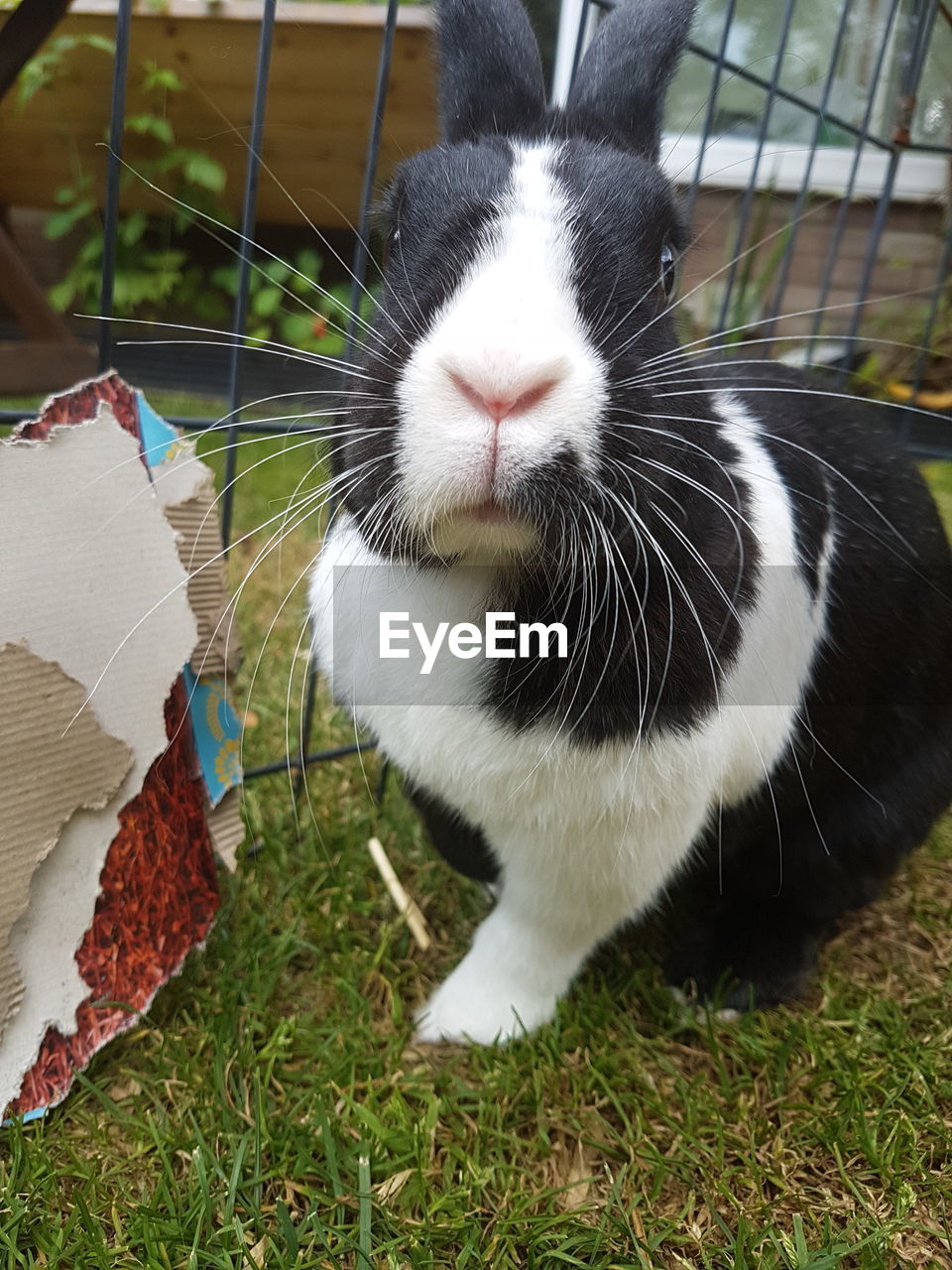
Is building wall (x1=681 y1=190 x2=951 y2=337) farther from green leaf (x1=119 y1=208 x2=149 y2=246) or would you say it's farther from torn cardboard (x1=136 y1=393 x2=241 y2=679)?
torn cardboard (x1=136 y1=393 x2=241 y2=679)

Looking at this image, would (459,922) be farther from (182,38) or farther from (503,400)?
(182,38)

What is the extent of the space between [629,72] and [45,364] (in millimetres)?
1483

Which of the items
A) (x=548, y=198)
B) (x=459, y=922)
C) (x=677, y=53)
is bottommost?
(x=459, y=922)

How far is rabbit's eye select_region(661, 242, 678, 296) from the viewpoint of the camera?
1.36 m

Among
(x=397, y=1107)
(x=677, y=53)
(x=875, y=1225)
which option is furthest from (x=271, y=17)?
(x=875, y=1225)

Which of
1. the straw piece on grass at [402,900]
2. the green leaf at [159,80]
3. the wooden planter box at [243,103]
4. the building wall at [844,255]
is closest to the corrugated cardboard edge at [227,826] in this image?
the straw piece on grass at [402,900]

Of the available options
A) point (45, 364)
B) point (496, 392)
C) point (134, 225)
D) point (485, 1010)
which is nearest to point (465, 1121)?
point (485, 1010)

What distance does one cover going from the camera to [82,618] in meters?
1.45

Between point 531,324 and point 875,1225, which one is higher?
point 531,324

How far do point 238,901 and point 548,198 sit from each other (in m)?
1.39

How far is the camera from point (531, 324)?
3.38ft

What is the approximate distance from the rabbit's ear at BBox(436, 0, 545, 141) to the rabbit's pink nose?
2.01 feet

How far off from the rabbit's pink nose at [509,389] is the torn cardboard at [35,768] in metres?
0.79

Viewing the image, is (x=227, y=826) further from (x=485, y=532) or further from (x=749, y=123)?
(x=749, y=123)
